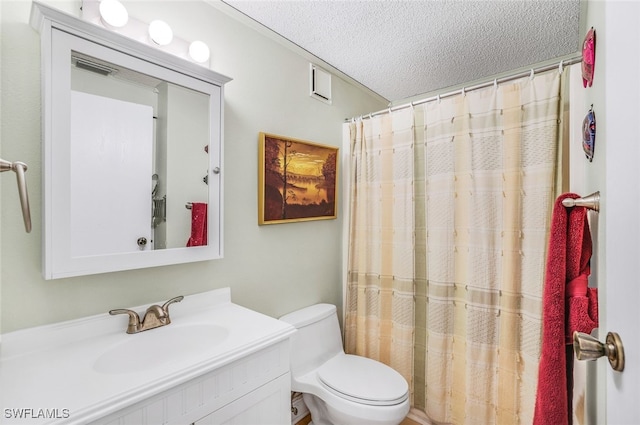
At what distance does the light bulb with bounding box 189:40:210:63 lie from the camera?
4.55 feet

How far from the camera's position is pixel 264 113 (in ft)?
5.64

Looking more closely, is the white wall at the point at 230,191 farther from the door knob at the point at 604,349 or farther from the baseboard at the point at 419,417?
the door knob at the point at 604,349

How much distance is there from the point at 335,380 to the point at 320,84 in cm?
186

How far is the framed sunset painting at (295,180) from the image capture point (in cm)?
171

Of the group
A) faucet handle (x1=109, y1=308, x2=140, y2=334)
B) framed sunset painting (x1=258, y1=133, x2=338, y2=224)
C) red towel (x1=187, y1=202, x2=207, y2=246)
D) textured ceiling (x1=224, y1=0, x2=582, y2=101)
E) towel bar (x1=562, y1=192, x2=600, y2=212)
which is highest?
textured ceiling (x1=224, y1=0, x2=582, y2=101)

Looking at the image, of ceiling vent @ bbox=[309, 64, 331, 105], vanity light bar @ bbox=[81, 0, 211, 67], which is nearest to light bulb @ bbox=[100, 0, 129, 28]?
vanity light bar @ bbox=[81, 0, 211, 67]

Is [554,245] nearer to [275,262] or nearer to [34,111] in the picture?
[275,262]

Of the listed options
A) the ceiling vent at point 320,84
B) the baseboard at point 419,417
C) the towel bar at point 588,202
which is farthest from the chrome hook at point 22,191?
the baseboard at point 419,417

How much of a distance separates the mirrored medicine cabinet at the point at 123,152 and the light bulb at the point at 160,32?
0.08 meters

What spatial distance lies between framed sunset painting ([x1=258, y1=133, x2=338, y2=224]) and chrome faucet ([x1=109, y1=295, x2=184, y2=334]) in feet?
2.14

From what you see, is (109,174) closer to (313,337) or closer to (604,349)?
(313,337)

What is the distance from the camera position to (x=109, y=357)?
41.7 inches

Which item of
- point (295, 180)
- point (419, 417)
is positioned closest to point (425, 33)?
point (295, 180)

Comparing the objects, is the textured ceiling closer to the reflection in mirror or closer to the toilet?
the reflection in mirror
